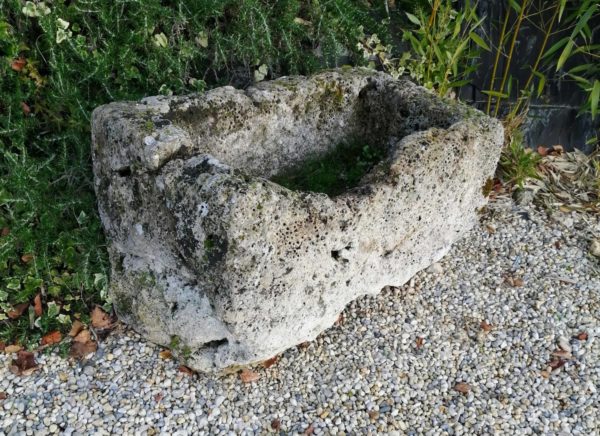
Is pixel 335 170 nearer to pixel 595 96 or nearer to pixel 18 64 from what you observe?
pixel 18 64

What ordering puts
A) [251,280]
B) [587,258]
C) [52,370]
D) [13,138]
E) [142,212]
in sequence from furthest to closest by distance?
[587,258], [13,138], [52,370], [142,212], [251,280]

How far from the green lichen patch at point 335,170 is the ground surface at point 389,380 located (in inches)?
25.3

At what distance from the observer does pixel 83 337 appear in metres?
3.04

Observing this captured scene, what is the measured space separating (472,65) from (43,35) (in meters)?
2.71

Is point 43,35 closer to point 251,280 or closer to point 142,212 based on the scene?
point 142,212

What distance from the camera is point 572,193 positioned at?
14.4 ft

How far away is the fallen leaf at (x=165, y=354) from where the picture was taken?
9.78 feet

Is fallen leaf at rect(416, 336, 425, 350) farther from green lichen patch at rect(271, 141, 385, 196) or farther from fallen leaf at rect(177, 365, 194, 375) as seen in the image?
fallen leaf at rect(177, 365, 194, 375)

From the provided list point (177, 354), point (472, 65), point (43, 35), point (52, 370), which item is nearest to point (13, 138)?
point (43, 35)

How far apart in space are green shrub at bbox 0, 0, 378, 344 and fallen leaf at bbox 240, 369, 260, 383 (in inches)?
30.7

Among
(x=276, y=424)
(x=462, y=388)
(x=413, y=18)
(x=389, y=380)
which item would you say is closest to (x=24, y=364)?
(x=276, y=424)

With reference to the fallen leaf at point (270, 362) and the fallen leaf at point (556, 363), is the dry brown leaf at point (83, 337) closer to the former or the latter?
the fallen leaf at point (270, 362)

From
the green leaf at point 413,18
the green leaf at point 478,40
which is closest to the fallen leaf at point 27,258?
the green leaf at point 413,18

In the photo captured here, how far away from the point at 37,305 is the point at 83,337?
282 mm
